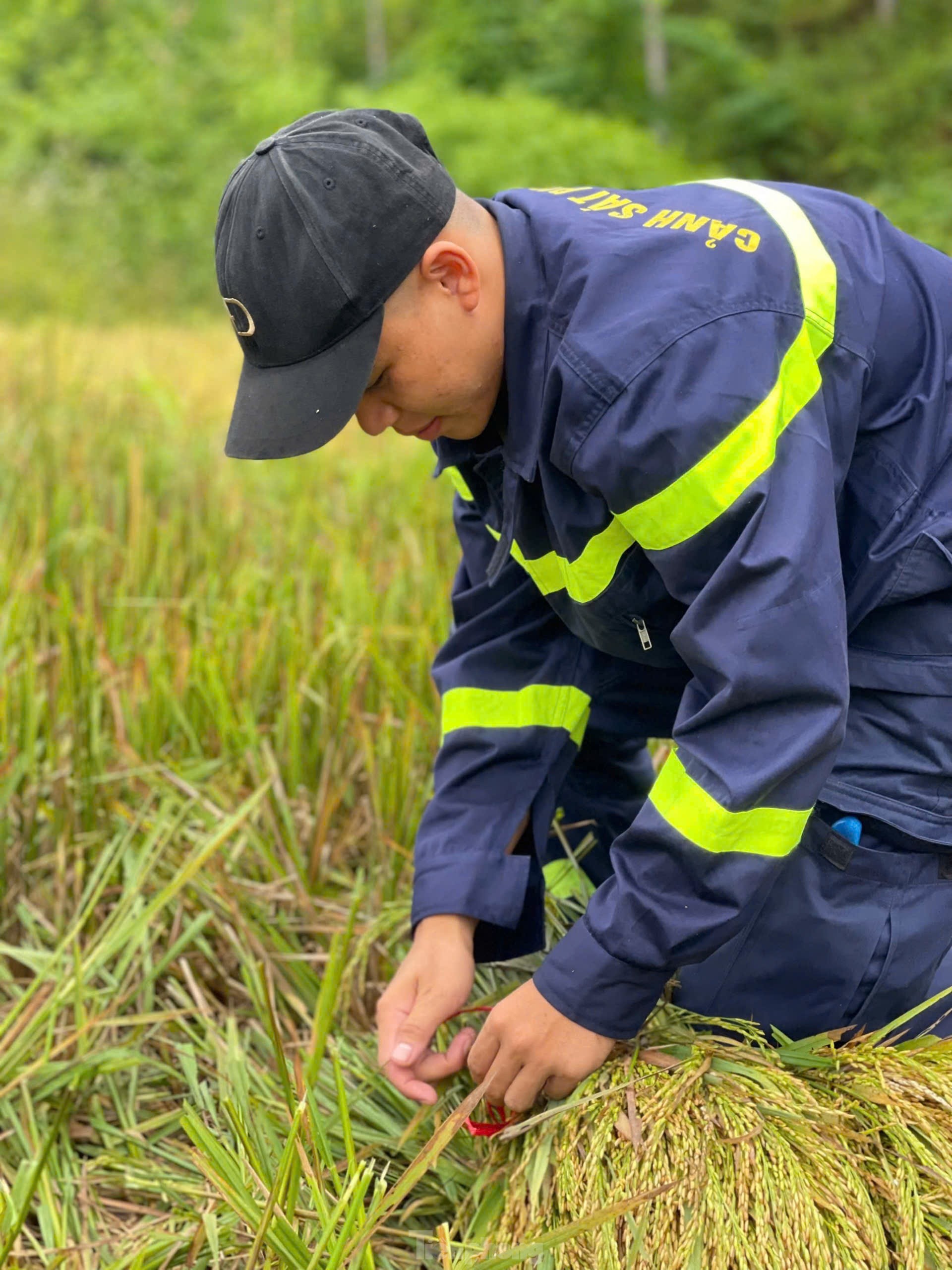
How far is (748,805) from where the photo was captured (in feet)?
3.59

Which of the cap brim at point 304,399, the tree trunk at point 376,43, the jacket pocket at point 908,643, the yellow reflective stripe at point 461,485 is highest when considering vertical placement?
the cap brim at point 304,399

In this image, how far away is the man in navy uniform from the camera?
3.61 feet

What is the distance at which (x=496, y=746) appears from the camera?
1.57m

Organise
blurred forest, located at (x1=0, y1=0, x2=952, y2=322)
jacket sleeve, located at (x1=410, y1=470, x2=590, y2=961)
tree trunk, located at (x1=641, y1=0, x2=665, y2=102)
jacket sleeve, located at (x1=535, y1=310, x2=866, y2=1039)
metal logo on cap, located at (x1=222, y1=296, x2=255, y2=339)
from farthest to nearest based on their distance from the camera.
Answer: tree trunk, located at (x1=641, y1=0, x2=665, y2=102), blurred forest, located at (x1=0, y1=0, x2=952, y2=322), jacket sleeve, located at (x1=410, y1=470, x2=590, y2=961), metal logo on cap, located at (x1=222, y1=296, x2=255, y2=339), jacket sleeve, located at (x1=535, y1=310, x2=866, y2=1039)

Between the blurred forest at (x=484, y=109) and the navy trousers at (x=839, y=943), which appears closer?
the navy trousers at (x=839, y=943)

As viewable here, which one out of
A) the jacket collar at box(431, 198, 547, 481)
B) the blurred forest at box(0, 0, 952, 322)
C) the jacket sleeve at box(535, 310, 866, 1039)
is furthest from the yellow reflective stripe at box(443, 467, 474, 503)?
the blurred forest at box(0, 0, 952, 322)

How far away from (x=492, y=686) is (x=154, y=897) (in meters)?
0.66

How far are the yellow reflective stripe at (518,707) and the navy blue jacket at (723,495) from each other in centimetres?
19

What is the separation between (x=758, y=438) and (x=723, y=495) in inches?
2.4

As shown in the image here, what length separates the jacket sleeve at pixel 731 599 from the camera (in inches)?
42.4

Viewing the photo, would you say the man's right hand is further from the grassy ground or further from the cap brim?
the cap brim

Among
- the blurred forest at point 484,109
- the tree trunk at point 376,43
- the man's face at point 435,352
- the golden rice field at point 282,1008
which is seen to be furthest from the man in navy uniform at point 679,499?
the tree trunk at point 376,43

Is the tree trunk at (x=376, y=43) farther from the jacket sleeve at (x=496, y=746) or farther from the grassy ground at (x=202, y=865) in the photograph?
the jacket sleeve at (x=496, y=746)

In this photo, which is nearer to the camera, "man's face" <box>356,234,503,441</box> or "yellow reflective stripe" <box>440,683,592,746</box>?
"man's face" <box>356,234,503,441</box>
